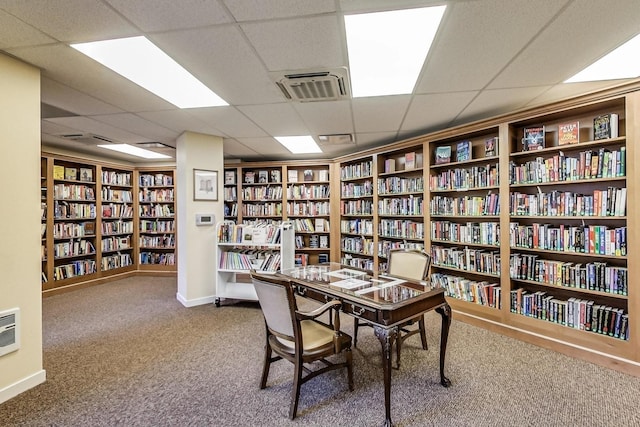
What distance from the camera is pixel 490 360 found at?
250cm

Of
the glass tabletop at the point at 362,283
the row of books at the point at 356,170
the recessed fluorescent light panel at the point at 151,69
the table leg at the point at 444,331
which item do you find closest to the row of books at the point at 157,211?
the recessed fluorescent light panel at the point at 151,69

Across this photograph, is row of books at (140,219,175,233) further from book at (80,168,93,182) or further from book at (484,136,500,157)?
book at (484,136,500,157)

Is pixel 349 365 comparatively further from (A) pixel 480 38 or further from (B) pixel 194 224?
(B) pixel 194 224

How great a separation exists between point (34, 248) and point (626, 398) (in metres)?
4.54

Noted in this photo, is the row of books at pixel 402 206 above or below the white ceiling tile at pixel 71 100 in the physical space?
below

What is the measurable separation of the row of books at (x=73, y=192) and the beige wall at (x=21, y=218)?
3.30 meters

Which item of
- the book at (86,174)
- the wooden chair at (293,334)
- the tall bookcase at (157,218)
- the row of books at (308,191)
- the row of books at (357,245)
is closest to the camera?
the wooden chair at (293,334)

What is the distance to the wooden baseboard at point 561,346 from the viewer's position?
229 centimetres

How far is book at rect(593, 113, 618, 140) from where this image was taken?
242cm

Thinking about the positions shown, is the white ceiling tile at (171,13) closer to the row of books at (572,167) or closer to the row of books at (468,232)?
the row of books at (572,167)

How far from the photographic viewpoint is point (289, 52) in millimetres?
1981

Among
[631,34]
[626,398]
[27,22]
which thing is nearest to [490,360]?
[626,398]

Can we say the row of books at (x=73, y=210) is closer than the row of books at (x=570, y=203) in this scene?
No

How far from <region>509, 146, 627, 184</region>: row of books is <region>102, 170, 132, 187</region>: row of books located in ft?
21.9
